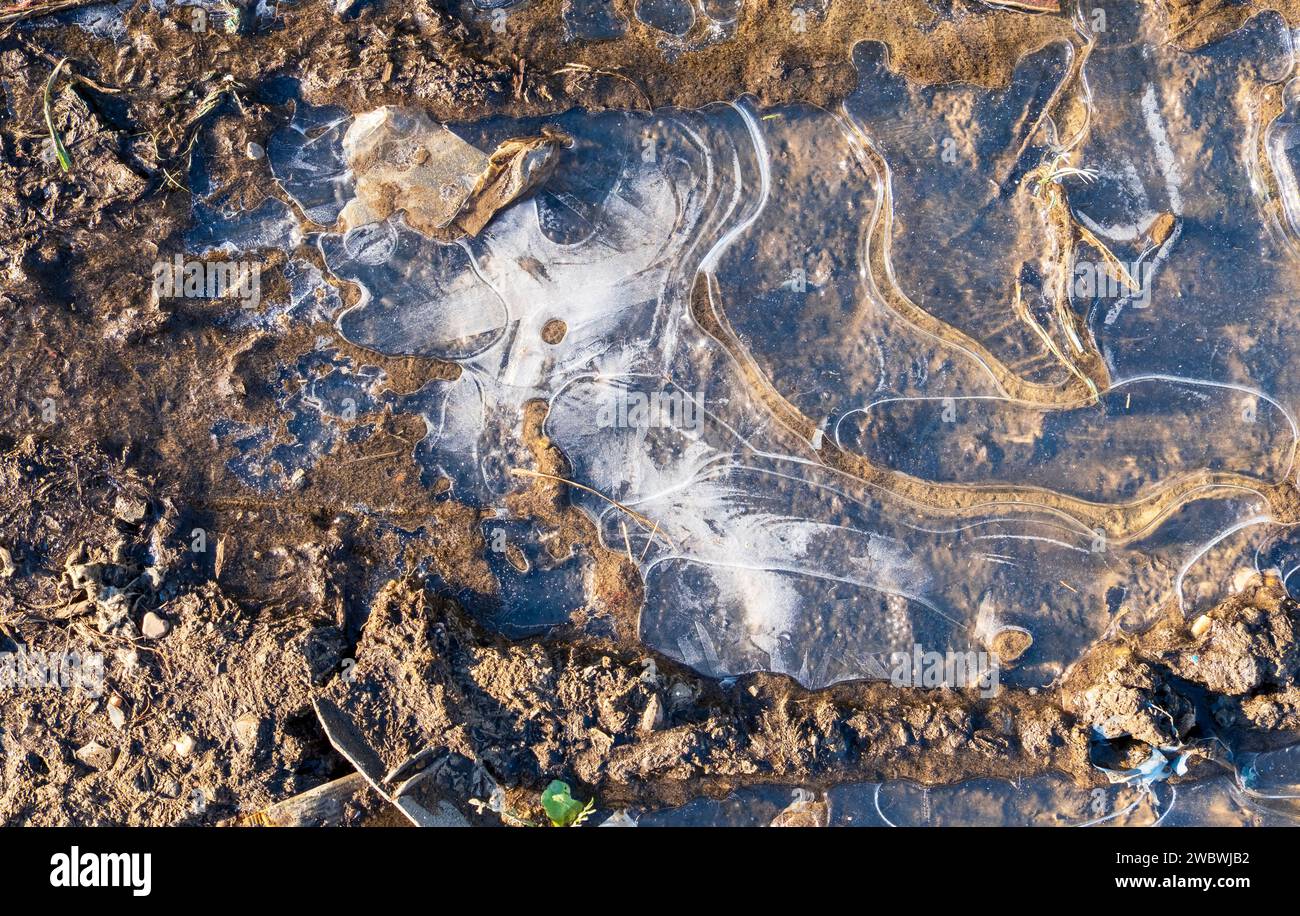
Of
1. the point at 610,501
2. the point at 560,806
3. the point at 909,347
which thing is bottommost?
the point at 560,806

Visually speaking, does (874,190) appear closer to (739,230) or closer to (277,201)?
(739,230)

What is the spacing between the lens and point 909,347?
26.7 feet

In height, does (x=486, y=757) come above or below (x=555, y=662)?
below

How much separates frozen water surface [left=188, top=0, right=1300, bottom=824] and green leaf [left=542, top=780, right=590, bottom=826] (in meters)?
1.47

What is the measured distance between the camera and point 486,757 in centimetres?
761

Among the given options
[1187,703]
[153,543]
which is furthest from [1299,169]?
[153,543]

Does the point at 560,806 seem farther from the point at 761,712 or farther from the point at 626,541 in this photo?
the point at 626,541

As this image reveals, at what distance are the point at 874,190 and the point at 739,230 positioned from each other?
1248 millimetres

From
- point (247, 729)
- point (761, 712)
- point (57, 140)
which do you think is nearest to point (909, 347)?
point (761, 712)

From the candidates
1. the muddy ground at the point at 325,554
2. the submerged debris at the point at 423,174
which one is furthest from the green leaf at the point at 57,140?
the submerged debris at the point at 423,174

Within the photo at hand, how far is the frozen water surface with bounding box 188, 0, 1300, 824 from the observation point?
8.09 m

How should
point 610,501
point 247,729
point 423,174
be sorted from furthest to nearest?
point 610,501
point 423,174
point 247,729

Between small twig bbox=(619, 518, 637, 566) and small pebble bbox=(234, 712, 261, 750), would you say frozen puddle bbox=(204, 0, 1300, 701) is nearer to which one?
small twig bbox=(619, 518, 637, 566)

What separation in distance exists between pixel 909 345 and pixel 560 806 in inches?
195
